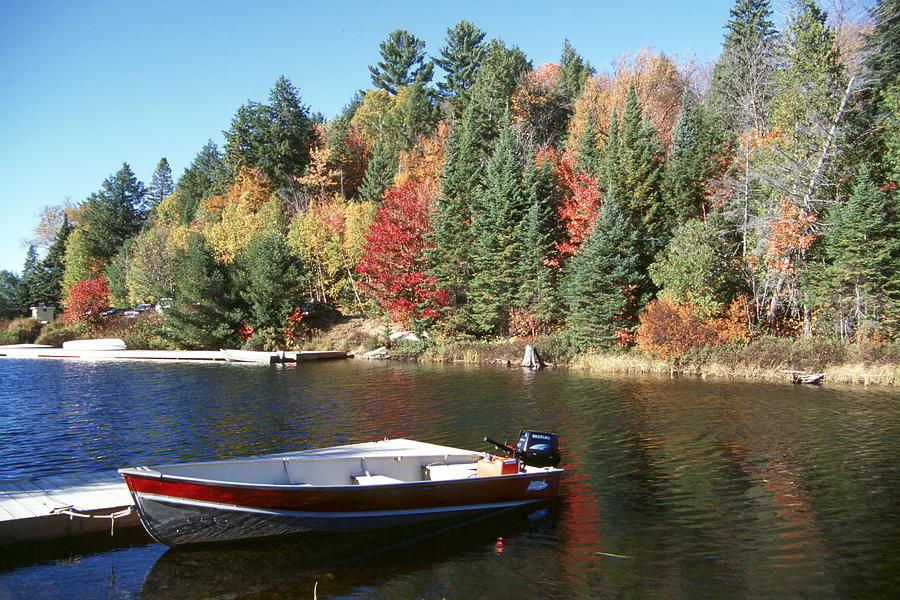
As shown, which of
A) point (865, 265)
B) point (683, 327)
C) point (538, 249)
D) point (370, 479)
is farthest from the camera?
point (538, 249)

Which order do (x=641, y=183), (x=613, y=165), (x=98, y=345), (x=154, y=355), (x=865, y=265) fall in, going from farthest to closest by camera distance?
(x=98, y=345) < (x=154, y=355) < (x=613, y=165) < (x=641, y=183) < (x=865, y=265)

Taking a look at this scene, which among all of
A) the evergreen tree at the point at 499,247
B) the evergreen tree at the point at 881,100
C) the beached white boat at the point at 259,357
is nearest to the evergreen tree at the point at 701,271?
the evergreen tree at the point at 881,100

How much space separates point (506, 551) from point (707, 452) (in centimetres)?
880

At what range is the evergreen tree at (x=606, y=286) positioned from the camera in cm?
3800

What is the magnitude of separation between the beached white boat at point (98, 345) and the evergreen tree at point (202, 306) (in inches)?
Result: 219

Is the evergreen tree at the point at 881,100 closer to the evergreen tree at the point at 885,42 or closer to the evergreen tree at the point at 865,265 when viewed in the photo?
the evergreen tree at the point at 885,42

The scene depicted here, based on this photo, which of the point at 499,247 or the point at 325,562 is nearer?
the point at 325,562

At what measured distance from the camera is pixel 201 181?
93375mm

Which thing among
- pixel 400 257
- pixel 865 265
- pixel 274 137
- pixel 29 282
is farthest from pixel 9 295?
pixel 865 265

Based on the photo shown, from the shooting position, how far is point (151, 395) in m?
28.5

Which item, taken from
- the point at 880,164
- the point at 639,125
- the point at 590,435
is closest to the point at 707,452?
the point at 590,435

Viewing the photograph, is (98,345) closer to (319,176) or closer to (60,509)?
(319,176)

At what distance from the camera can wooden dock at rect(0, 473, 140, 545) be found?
36.0 ft

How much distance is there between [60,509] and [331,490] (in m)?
4.95
